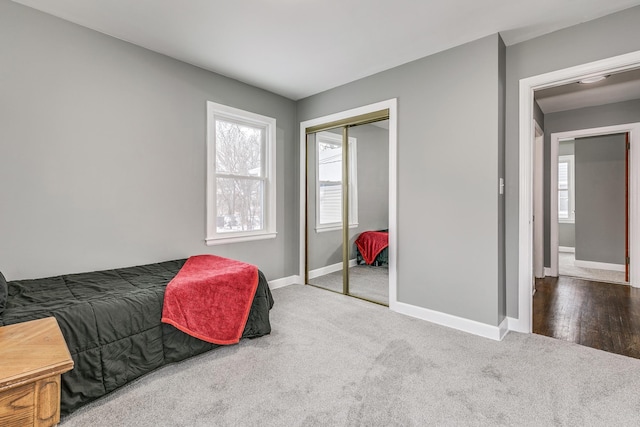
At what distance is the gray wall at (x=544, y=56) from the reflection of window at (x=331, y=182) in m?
1.61

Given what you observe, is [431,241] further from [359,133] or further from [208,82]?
[208,82]

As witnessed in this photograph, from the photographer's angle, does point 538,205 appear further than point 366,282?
Yes

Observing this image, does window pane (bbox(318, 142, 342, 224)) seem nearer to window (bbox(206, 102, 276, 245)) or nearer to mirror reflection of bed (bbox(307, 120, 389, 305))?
mirror reflection of bed (bbox(307, 120, 389, 305))

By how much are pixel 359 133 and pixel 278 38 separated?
1410mm

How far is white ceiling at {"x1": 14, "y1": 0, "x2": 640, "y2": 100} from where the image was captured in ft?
7.28

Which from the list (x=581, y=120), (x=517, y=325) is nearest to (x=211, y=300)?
(x=517, y=325)

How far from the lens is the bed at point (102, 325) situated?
1.68 meters

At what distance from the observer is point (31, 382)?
0.76 m

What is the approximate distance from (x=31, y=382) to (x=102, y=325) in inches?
47.4

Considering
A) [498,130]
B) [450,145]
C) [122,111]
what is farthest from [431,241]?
[122,111]

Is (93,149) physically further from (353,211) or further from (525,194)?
(525,194)

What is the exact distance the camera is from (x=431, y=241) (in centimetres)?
297

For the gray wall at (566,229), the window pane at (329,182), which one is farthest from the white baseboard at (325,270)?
the gray wall at (566,229)

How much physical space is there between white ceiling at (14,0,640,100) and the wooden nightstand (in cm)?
229
